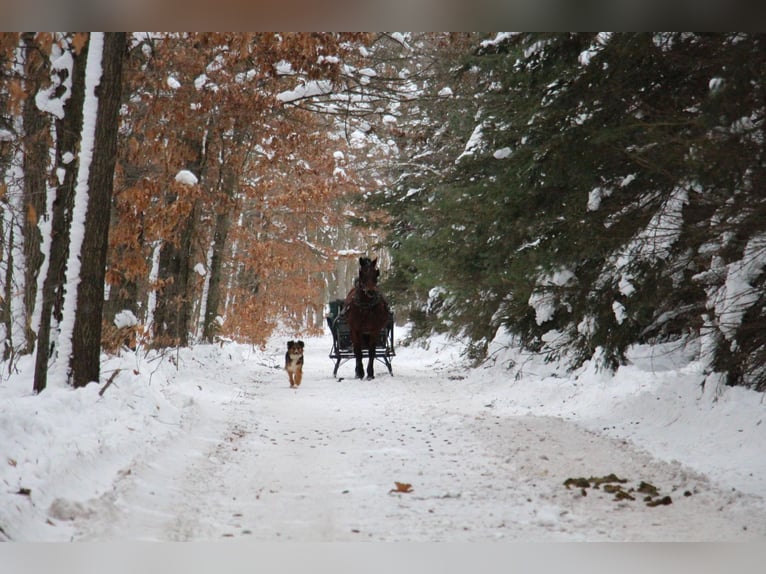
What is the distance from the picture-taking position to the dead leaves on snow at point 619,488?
4882 millimetres

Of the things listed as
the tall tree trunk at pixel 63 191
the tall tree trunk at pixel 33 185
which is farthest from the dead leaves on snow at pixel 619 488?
the tall tree trunk at pixel 33 185

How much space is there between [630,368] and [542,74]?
4.35 m

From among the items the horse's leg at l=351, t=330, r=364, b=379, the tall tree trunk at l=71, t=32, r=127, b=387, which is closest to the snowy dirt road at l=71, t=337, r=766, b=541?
the tall tree trunk at l=71, t=32, r=127, b=387

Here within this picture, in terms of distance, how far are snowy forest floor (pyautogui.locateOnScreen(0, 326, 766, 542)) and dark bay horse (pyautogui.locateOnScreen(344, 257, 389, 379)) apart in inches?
168

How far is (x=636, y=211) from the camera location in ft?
24.4

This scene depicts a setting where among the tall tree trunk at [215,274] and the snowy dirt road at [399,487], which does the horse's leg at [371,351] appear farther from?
the tall tree trunk at [215,274]

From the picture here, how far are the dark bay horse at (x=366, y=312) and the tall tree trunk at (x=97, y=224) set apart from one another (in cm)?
736

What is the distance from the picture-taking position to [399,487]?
199 inches

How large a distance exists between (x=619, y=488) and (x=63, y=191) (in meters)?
6.77

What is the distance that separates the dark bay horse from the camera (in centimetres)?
1433

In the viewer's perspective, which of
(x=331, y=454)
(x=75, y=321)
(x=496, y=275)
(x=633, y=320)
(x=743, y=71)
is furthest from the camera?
(x=496, y=275)

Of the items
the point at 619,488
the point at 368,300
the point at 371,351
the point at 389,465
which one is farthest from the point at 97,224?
the point at 371,351
